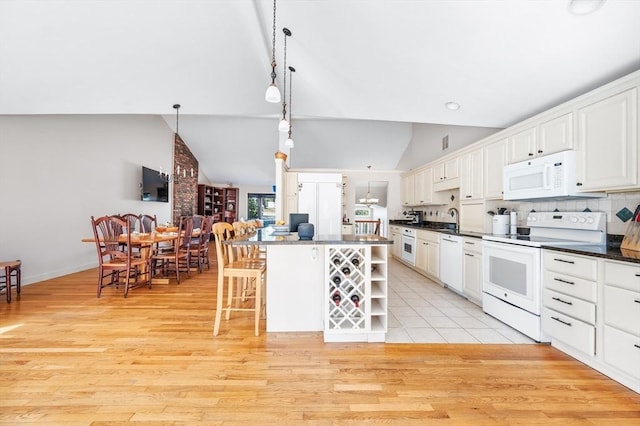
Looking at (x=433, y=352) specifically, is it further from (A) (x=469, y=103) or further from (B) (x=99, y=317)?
(B) (x=99, y=317)

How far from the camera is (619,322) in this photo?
5.71 feet

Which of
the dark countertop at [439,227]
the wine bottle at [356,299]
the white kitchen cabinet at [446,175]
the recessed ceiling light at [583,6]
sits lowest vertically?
the wine bottle at [356,299]

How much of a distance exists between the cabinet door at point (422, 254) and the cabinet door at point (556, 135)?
226cm

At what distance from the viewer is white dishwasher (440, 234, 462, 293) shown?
11.7 ft

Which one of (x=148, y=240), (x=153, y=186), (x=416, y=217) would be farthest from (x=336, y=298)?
(x=153, y=186)

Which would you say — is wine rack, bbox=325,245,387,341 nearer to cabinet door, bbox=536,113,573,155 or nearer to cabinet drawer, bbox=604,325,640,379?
cabinet drawer, bbox=604,325,640,379

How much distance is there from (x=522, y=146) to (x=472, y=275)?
5.27 feet

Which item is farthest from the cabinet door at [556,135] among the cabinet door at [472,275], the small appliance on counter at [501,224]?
the cabinet door at [472,275]

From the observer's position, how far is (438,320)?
2.80 meters

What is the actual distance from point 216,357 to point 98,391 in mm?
711

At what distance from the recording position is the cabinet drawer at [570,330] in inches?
75.4

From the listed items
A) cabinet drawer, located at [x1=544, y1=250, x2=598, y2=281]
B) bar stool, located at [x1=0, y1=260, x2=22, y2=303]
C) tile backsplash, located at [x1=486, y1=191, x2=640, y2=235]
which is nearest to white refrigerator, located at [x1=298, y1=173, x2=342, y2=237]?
tile backsplash, located at [x1=486, y1=191, x2=640, y2=235]

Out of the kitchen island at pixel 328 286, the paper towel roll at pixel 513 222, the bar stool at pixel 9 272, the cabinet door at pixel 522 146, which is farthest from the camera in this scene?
the paper towel roll at pixel 513 222

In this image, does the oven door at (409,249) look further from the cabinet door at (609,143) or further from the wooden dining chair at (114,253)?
the wooden dining chair at (114,253)
